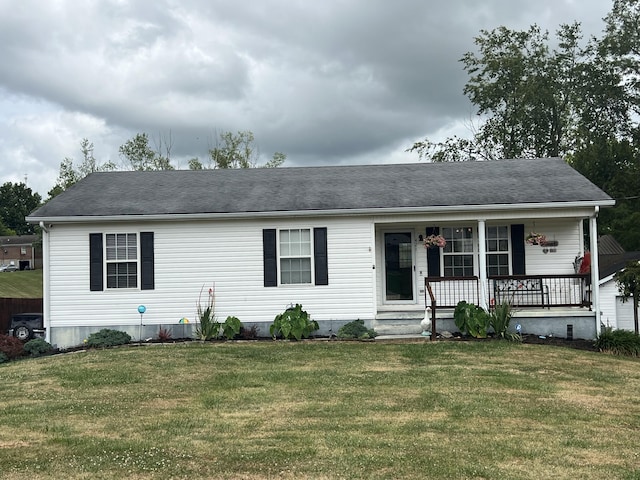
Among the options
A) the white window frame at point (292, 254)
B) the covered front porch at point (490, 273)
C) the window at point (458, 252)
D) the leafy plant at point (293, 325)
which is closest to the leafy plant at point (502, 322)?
the covered front porch at point (490, 273)

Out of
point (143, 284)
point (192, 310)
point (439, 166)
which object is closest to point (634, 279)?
point (439, 166)

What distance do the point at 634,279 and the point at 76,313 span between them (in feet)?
39.0

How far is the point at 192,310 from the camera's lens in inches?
527

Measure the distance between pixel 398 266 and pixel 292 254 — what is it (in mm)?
2735

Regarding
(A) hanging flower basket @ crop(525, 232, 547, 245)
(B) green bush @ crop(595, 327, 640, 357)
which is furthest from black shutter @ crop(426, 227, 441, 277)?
(B) green bush @ crop(595, 327, 640, 357)

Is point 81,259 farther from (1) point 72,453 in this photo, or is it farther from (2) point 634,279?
(2) point 634,279

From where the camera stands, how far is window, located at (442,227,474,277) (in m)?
14.2

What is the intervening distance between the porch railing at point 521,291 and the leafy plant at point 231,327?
418cm

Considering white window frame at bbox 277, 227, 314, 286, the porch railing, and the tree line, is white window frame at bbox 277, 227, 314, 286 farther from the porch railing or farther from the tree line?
the tree line

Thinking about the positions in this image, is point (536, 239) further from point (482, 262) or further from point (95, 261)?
point (95, 261)

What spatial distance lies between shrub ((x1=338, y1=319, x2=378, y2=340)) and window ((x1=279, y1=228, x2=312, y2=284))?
1.38 metres

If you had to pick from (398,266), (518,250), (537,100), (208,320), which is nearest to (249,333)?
(208,320)

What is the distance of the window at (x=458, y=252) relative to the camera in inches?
561

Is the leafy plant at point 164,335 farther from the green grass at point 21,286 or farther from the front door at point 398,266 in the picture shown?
the green grass at point 21,286
